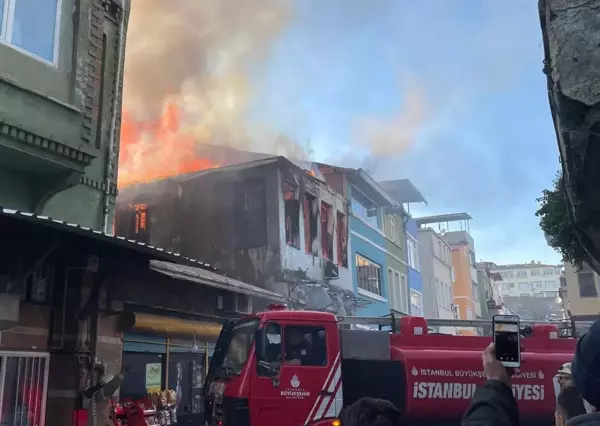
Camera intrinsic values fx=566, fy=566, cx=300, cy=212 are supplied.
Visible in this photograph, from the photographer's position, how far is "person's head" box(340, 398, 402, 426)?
2.53m

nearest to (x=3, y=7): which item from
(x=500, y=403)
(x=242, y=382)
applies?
(x=242, y=382)

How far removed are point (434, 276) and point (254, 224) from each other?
2109 cm

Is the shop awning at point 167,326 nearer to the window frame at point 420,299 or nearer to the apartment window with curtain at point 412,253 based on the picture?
the window frame at point 420,299

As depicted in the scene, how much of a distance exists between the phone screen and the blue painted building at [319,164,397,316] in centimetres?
2008

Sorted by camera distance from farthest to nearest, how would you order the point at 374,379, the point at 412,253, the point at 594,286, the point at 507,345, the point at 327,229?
the point at 594,286 → the point at 412,253 → the point at 327,229 → the point at 374,379 → the point at 507,345

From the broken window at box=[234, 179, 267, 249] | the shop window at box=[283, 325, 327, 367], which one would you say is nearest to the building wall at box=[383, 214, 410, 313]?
the broken window at box=[234, 179, 267, 249]

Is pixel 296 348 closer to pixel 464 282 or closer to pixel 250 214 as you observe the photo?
pixel 250 214

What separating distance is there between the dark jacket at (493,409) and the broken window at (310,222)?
58.2 feet

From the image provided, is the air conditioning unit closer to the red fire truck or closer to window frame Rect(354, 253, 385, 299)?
window frame Rect(354, 253, 385, 299)

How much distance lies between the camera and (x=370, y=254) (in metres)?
25.5

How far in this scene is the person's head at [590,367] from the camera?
156 cm

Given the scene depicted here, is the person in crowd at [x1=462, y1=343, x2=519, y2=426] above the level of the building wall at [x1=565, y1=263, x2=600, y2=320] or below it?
below

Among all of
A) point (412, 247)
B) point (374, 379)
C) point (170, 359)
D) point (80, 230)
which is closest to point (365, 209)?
point (412, 247)

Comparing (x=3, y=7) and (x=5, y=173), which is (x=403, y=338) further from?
(x=3, y=7)
